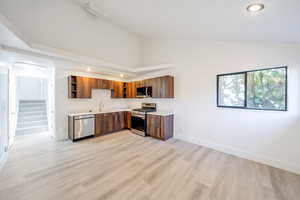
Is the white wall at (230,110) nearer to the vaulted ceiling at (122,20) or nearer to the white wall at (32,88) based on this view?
the vaulted ceiling at (122,20)

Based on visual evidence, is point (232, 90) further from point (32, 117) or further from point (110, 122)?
point (32, 117)

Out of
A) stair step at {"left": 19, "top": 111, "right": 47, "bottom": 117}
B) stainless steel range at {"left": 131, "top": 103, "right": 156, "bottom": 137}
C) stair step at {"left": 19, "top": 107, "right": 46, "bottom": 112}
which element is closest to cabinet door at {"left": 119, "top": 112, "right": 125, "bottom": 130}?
stainless steel range at {"left": 131, "top": 103, "right": 156, "bottom": 137}

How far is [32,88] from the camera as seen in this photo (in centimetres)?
696

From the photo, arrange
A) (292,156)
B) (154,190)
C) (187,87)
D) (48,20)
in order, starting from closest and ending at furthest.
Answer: (154,190) → (292,156) → (48,20) → (187,87)

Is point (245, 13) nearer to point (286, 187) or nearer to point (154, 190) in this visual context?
point (286, 187)

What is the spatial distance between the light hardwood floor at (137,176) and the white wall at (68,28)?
2.72 m

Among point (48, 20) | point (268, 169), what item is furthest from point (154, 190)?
point (48, 20)

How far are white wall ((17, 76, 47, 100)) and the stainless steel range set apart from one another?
572 centimetres

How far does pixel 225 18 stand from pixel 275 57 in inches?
58.1

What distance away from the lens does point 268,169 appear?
98.7 inches

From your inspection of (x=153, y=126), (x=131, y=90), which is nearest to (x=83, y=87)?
(x=131, y=90)

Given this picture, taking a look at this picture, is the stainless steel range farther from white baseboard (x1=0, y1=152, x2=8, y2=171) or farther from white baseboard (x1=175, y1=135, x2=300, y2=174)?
white baseboard (x1=0, y1=152, x2=8, y2=171)

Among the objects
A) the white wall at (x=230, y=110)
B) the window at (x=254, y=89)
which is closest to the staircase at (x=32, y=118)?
the white wall at (x=230, y=110)

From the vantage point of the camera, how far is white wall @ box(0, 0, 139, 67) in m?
2.78
